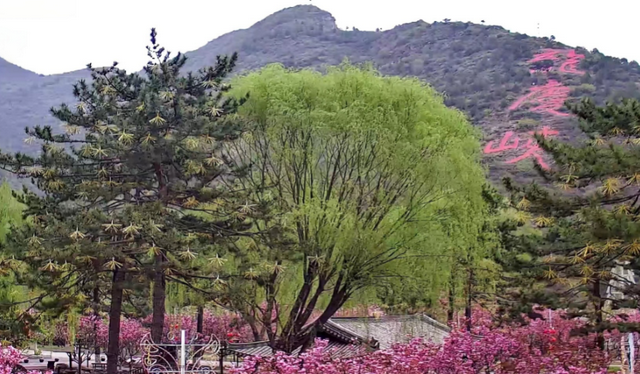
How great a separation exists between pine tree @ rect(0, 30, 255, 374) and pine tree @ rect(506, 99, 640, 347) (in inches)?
226

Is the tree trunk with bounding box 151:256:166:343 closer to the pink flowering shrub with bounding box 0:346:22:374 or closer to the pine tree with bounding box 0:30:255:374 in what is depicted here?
the pine tree with bounding box 0:30:255:374

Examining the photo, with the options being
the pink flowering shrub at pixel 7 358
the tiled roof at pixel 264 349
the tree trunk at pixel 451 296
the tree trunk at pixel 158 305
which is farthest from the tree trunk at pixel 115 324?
the tree trunk at pixel 451 296

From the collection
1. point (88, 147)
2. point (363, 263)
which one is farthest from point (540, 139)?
point (88, 147)

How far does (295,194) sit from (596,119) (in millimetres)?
6574

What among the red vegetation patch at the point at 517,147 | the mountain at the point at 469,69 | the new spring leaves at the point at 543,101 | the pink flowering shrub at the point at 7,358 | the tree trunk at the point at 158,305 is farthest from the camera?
the mountain at the point at 469,69

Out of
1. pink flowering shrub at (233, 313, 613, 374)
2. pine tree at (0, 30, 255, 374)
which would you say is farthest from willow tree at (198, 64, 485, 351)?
pink flowering shrub at (233, 313, 613, 374)

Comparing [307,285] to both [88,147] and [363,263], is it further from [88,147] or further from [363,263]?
[88,147]

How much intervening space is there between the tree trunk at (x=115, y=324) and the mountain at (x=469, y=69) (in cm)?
1703

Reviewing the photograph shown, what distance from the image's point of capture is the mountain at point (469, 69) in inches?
1833

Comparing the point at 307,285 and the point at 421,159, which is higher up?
the point at 421,159

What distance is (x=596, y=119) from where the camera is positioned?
1255 cm

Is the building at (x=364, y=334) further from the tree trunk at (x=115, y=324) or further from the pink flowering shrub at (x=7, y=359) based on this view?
the pink flowering shrub at (x=7, y=359)

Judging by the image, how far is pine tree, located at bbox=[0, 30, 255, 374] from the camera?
12.6 meters

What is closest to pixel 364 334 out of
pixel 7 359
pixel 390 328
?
pixel 390 328
